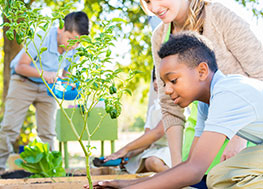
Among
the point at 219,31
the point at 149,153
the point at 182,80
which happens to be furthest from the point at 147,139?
the point at 182,80

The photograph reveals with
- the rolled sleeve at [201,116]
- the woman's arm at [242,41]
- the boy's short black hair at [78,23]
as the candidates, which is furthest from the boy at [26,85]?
the rolled sleeve at [201,116]

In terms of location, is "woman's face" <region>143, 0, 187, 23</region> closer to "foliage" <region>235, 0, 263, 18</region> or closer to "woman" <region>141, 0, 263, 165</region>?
"woman" <region>141, 0, 263, 165</region>

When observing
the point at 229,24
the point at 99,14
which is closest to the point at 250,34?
the point at 229,24

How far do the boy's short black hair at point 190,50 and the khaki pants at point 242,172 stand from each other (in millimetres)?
374

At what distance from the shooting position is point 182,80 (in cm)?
146

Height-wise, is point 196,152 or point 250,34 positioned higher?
point 250,34

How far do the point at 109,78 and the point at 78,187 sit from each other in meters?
0.72

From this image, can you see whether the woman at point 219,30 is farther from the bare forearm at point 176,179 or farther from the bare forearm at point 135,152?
the bare forearm at point 135,152

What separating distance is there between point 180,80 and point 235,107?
10.1 inches

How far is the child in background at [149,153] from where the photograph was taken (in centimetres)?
279

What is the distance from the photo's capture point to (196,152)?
126 cm

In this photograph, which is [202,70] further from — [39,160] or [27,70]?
[27,70]

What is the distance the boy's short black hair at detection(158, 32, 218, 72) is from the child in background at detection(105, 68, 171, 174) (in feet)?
4.38

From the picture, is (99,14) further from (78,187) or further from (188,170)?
(188,170)
